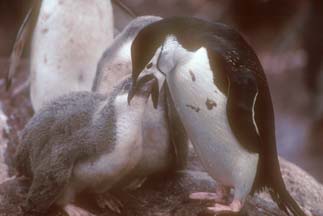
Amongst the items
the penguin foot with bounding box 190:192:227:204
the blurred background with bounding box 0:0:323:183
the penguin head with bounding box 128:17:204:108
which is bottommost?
the blurred background with bounding box 0:0:323:183

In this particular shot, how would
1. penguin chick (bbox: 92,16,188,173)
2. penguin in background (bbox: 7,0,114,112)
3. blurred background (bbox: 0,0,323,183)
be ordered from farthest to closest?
blurred background (bbox: 0,0,323,183) < penguin in background (bbox: 7,0,114,112) < penguin chick (bbox: 92,16,188,173)

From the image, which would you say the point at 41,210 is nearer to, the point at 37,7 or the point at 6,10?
the point at 37,7

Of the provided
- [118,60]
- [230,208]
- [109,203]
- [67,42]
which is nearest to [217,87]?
[230,208]

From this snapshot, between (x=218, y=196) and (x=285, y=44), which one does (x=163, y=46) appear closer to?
(x=218, y=196)

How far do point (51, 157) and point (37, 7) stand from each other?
2.94 feet

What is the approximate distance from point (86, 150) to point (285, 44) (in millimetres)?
3797

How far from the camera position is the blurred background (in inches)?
152

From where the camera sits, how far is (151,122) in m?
1.42

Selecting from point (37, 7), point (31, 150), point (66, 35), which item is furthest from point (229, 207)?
point (37, 7)

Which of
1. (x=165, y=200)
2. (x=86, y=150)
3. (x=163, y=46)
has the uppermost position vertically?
(x=163, y=46)

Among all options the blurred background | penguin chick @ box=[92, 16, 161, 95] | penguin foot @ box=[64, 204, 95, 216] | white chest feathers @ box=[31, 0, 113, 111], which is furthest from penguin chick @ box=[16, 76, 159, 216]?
the blurred background

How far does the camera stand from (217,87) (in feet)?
3.91

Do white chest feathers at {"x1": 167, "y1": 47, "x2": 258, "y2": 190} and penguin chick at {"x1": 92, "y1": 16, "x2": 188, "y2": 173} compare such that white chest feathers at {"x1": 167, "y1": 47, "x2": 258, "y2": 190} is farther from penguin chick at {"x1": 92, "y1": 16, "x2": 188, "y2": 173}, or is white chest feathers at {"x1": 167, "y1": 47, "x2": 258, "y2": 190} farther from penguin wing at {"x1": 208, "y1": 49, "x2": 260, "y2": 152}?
penguin chick at {"x1": 92, "y1": 16, "x2": 188, "y2": 173}

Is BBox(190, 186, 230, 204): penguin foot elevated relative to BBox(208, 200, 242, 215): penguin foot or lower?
lower
